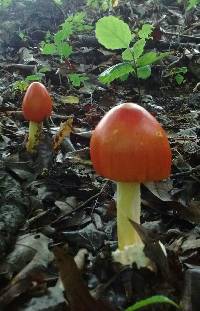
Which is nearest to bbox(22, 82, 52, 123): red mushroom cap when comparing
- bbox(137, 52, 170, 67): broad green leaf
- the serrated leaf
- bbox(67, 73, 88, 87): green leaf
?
bbox(137, 52, 170, 67): broad green leaf

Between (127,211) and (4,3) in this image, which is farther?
(4,3)

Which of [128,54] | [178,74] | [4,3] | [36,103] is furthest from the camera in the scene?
[4,3]

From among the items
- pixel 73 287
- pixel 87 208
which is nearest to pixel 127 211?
pixel 73 287

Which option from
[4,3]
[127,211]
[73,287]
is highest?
[4,3]

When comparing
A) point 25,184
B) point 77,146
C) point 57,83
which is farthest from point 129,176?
point 57,83

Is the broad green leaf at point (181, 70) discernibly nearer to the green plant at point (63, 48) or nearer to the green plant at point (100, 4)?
the green plant at point (63, 48)

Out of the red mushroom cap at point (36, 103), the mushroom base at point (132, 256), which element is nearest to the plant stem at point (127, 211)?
the mushroom base at point (132, 256)

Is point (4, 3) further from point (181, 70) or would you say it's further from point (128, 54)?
point (128, 54)

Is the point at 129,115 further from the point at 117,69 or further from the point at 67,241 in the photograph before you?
the point at 117,69
